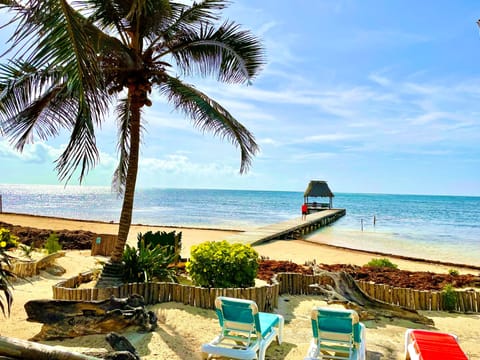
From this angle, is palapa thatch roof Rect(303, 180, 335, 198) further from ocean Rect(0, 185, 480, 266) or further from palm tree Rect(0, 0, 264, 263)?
palm tree Rect(0, 0, 264, 263)

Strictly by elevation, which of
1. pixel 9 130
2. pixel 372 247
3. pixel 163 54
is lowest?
pixel 372 247

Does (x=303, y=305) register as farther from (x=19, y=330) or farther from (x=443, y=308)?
(x=19, y=330)

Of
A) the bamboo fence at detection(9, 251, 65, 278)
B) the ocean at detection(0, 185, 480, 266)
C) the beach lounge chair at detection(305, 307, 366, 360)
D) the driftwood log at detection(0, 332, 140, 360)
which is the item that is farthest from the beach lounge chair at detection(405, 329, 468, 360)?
the ocean at detection(0, 185, 480, 266)

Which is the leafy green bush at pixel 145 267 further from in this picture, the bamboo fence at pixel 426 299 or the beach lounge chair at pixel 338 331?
the bamboo fence at pixel 426 299

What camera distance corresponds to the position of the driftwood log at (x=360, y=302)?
A: 693cm

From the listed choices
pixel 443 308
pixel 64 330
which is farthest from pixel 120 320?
pixel 443 308

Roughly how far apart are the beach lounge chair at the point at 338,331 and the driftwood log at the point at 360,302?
2167 millimetres

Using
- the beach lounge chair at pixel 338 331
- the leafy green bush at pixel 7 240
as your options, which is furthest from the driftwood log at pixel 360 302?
the leafy green bush at pixel 7 240

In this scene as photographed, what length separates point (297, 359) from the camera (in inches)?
198

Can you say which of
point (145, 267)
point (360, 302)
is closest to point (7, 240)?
point (145, 267)

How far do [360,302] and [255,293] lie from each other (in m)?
2.22

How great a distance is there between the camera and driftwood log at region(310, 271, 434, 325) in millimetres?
6930

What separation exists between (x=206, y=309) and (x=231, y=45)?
533cm

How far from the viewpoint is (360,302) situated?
7395 mm
